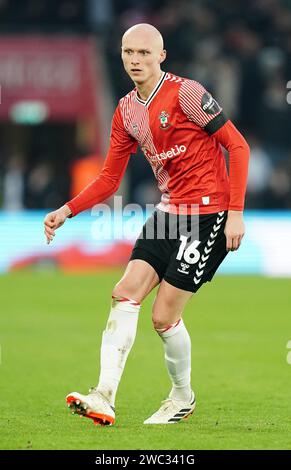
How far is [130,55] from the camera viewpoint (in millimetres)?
6824

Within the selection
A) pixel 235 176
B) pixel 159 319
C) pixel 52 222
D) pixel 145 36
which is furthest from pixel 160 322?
pixel 145 36

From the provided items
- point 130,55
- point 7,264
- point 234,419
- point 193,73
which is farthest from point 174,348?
point 193,73

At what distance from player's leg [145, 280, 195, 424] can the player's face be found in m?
1.24

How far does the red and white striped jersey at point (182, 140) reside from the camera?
6883mm

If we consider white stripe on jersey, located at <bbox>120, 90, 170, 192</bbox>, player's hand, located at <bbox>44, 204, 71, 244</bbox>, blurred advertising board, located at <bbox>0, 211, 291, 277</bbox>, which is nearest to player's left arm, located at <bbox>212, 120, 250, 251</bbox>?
white stripe on jersey, located at <bbox>120, 90, 170, 192</bbox>

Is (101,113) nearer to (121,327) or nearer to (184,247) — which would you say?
(184,247)

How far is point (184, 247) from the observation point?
700cm

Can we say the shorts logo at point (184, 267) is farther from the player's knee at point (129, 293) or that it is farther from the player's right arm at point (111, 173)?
the player's right arm at point (111, 173)

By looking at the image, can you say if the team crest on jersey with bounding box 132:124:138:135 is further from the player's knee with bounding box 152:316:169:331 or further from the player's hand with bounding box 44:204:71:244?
the player's knee with bounding box 152:316:169:331

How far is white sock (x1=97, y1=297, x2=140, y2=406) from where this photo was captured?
22.5 ft

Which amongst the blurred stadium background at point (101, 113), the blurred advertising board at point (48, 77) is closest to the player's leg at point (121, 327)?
the blurred stadium background at point (101, 113)

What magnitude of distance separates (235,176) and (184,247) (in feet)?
1.73

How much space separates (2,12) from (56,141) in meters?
2.93
